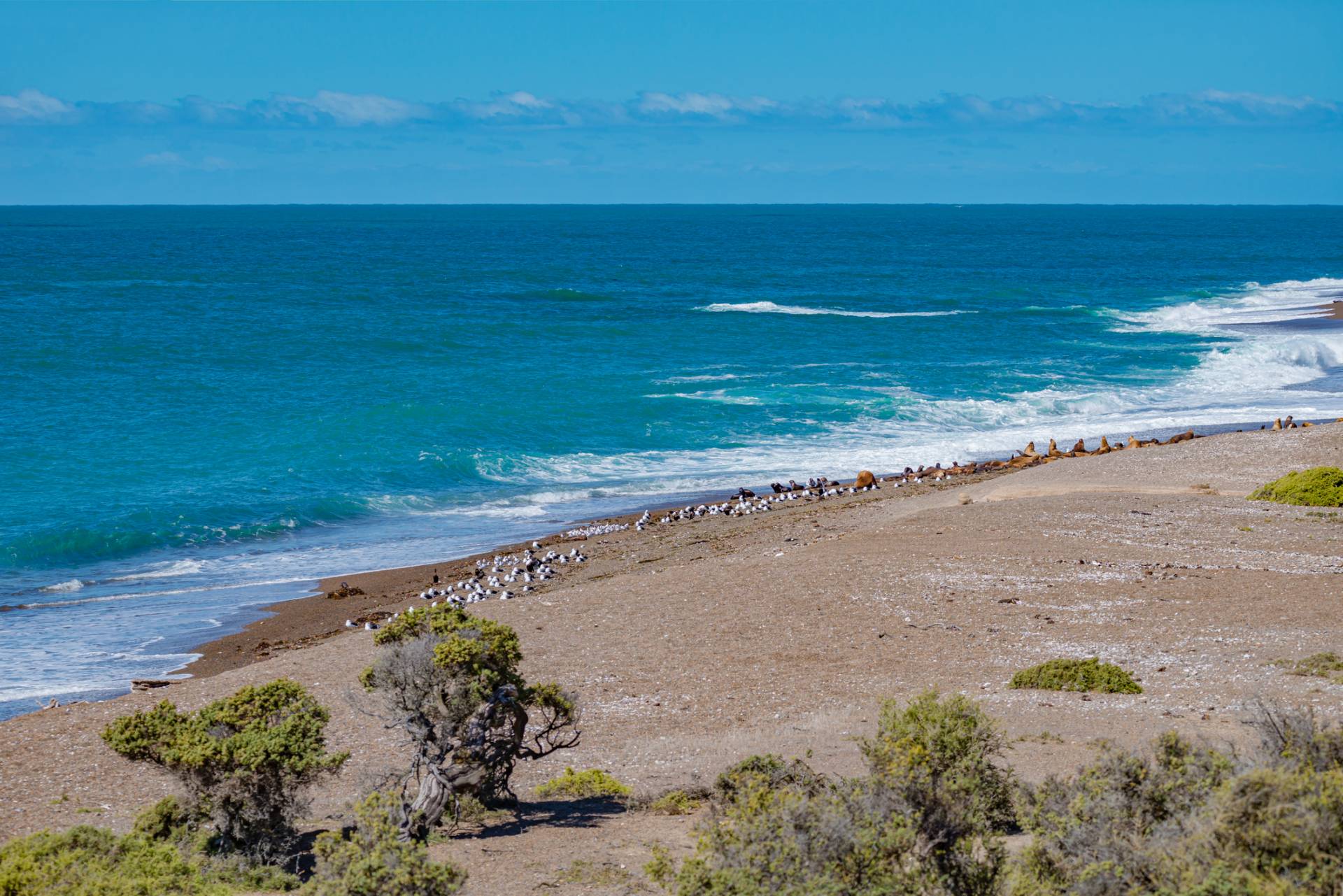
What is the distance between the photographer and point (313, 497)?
91.7ft

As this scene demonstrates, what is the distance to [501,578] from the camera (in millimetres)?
20344

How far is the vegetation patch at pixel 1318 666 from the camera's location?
1239 cm

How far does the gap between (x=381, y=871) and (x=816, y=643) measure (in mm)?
8813

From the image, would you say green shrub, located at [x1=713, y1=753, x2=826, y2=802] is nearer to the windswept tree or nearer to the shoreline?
the windswept tree

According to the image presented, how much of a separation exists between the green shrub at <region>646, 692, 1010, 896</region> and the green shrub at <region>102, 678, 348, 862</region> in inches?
119

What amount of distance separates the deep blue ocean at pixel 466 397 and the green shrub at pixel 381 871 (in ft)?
Result: 33.0

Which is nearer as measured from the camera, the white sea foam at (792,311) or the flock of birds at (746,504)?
the flock of birds at (746,504)

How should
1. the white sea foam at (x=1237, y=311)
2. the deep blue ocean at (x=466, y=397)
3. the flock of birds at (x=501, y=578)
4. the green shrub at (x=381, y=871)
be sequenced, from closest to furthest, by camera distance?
the green shrub at (x=381, y=871) < the flock of birds at (x=501, y=578) < the deep blue ocean at (x=466, y=397) < the white sea foam at (x=1237, y=311)

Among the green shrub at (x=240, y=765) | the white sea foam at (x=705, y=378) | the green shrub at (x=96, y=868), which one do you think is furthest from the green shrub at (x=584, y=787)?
the white sea foam at (x=705, y=378)

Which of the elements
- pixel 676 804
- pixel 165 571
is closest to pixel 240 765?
pixel 676 804

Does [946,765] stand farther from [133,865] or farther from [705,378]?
[705,378]

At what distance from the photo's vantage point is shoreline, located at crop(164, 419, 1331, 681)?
17016mm

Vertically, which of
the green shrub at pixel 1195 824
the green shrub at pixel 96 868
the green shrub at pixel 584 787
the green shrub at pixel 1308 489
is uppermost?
the green shrub at pixel 1308 489

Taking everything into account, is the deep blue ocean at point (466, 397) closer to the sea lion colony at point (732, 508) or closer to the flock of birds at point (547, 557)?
the sea lion colony at point (732, 508)
